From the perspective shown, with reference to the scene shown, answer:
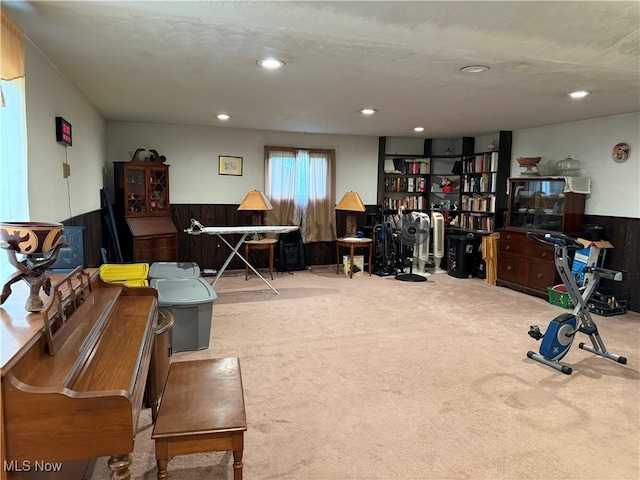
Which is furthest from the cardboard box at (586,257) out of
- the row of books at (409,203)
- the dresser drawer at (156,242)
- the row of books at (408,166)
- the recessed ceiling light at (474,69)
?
the dresser drawer at (156,242)

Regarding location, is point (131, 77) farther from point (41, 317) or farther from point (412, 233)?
point (412, 233)

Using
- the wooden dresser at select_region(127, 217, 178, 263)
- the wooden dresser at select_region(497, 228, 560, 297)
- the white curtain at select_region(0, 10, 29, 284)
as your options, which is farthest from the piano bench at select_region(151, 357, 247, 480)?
the wooden dresser at select_region(497, 228, 560, 297)

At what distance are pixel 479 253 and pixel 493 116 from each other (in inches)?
91.8

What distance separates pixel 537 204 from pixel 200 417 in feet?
17.6

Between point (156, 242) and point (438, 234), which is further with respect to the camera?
point (438, 234)

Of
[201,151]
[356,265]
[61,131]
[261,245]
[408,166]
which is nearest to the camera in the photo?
[61,131]

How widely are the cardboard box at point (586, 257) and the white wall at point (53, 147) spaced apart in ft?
15.2

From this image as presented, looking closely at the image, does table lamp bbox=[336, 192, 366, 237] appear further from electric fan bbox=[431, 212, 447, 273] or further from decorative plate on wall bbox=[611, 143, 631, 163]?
decorative plate on wall bbox=[611, 143, 631, 163]

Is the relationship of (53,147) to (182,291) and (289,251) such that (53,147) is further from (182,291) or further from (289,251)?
(289,251)

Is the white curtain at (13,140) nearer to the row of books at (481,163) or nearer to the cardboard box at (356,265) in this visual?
the cardboard box at (356,265)

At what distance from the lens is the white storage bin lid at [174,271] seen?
416 cm

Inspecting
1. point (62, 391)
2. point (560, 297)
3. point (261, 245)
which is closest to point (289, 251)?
point (261, 245)

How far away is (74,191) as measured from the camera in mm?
3744

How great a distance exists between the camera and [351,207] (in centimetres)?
677
